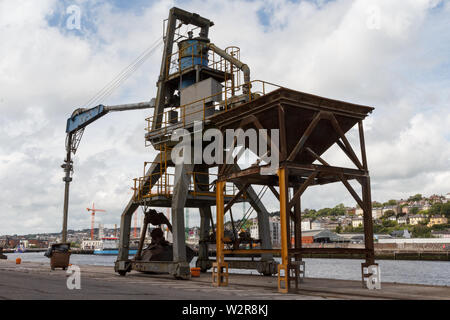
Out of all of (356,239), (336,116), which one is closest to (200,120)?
(336,116)

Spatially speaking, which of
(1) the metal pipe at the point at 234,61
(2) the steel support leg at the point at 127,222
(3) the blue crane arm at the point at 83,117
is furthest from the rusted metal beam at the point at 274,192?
(3) the blue crane arm at the point at 83,117

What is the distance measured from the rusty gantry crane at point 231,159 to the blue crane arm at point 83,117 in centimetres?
1512

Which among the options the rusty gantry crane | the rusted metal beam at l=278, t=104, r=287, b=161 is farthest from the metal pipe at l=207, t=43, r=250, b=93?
the rusted metal beam at l=278, t=104, r=287, b=161

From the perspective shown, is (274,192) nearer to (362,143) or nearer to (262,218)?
(362,143)

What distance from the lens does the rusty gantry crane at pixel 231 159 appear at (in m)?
17.0

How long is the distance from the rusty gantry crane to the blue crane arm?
15124 millimetres

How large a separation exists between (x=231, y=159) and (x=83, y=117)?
28063 millimetres

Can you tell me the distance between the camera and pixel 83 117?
1700 inches

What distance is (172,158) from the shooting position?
25484 millimetres

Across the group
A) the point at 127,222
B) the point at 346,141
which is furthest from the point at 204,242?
the point at 346,141

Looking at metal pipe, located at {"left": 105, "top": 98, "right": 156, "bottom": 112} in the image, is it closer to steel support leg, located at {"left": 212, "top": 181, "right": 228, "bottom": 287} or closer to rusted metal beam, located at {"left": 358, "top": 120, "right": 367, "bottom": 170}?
steel support leg, located at {"left": 212, "top": 181, "right": 228, "bottom": 287}
